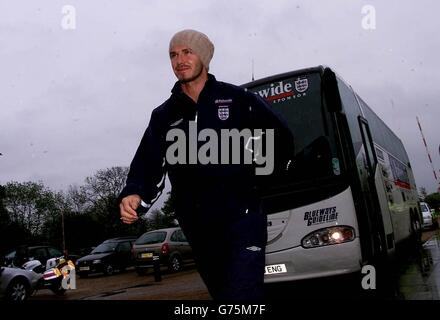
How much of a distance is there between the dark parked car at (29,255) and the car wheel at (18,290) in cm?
754

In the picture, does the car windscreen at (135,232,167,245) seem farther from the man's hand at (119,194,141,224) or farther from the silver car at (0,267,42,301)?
the man's hand at (119,194,141,224)

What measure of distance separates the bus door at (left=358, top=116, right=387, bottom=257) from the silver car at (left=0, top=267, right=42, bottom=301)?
8.70 m

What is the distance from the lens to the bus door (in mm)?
6215

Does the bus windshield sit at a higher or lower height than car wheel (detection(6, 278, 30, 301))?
higher

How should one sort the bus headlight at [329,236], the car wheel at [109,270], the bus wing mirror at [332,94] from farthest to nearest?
1. the car wheel at [109,270]
2. the bus headlight at [329,236]
3. the bus wing mirror at [332,94]

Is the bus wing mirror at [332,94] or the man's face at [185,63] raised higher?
the bus wing mirror at [332,94]


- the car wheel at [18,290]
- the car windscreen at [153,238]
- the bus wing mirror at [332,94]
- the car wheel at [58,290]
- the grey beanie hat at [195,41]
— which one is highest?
the bus wing mirror at [332,94]

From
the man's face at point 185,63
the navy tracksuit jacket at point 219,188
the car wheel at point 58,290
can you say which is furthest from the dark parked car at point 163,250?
the man's face at point 185,63

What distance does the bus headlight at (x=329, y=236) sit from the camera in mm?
5773

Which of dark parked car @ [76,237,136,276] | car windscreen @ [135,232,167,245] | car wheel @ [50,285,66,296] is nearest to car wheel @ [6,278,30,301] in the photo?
car wheel @ [50,285,66,296]

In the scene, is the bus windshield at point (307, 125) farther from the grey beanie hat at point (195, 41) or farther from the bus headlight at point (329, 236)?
the grey beanie hat at point (195, 41)

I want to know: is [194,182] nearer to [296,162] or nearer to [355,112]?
[296,162]

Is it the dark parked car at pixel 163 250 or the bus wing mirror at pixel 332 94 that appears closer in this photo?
the bus wing mirror at pixel 332 94

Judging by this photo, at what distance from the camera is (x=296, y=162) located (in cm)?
616
